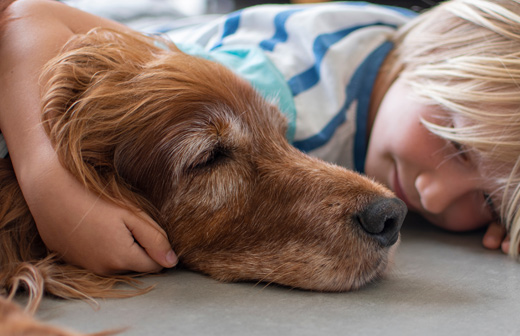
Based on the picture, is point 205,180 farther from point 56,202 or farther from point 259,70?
point 259,70

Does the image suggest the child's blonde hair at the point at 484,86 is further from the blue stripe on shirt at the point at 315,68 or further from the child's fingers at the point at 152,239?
the child's fingers at the point at 152,239

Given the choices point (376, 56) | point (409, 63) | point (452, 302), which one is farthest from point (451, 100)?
point (452, 302)

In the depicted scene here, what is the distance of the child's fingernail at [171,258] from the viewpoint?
143cm

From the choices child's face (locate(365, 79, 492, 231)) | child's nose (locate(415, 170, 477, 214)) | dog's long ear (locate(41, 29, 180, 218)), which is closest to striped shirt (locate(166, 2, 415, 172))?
child's face (locate(365, 79, 492, 231))

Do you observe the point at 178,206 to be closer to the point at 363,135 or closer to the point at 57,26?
the point at 57,26

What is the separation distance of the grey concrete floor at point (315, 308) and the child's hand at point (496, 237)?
367mm

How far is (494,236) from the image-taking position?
199cm

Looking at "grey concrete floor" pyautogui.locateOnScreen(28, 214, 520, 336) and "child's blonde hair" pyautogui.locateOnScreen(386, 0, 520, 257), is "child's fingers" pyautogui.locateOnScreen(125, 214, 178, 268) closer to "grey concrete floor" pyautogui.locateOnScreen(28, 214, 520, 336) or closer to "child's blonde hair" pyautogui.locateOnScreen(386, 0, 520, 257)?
"grey concrete floor" pyautogui.locateOnScreen(28, 214, 520, 336)

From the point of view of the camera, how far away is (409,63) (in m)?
2.46

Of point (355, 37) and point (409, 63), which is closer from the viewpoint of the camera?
point (409, 63)

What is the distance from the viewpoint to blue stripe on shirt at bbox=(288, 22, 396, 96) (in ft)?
7.90

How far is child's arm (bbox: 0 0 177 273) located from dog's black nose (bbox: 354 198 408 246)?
551 mm

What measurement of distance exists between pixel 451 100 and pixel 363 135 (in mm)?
598

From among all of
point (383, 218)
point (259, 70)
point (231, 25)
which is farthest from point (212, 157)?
point (231, 25)
